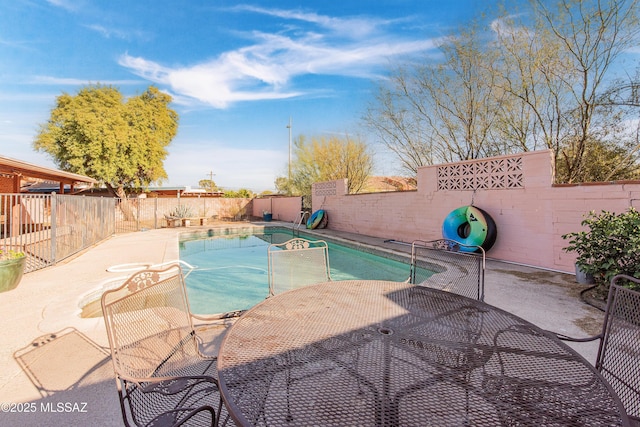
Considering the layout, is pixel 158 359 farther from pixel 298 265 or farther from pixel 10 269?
pixel 10 269

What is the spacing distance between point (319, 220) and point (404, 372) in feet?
31.5

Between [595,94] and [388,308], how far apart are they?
6.90 meters

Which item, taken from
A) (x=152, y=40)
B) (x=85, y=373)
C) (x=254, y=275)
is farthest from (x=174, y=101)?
(x=85, y=373)

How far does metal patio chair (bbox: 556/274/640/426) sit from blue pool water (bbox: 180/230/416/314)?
12.6 ft

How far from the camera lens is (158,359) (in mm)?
1432

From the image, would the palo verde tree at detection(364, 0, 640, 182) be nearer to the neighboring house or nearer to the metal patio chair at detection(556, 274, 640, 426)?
the neighboring house

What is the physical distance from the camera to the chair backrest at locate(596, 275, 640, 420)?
3.67 feet

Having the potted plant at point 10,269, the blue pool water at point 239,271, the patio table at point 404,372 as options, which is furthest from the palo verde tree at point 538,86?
the potted plant at point 10,269

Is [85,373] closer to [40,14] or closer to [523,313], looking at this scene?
[523,313]

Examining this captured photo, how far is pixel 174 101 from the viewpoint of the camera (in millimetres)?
16312

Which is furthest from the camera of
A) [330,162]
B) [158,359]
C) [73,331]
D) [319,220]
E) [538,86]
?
[330,162]

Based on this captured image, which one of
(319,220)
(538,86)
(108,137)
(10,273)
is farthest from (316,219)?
(108,137)

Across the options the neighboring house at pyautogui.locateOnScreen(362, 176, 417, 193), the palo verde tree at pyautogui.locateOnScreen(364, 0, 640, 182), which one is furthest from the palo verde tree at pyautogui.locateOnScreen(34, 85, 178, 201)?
the palo verde tree at pyautogui.locateOnScreen(364, 0, 640, 182)

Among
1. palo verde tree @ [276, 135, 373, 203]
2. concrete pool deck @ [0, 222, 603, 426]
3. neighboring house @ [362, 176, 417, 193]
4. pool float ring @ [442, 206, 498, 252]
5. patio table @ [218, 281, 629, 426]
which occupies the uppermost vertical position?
palo verde tree @ [276, 135, 373, 203]
